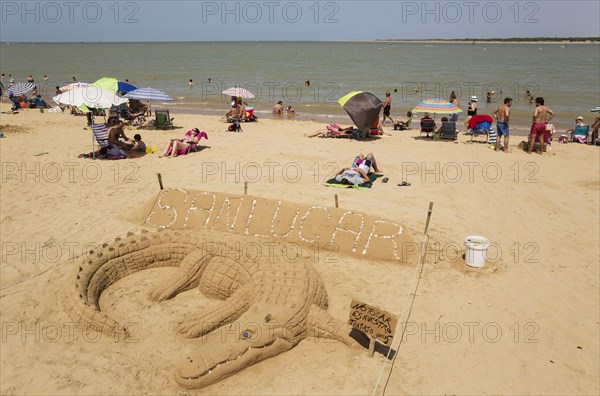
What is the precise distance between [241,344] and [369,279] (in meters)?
2.83

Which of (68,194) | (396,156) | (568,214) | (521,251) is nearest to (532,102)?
(396,156)

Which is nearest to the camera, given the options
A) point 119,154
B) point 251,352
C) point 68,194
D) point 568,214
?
point 251,352

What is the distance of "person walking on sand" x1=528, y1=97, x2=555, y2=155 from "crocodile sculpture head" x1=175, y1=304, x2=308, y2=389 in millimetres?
12150

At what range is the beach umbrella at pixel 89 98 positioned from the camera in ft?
44.1

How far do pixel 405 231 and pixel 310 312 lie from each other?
2923 millimetres

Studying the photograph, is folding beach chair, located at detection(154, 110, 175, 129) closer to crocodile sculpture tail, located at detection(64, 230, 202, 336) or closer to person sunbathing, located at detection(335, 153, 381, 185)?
person sunbathing, located at detection(335, 153, 381, 185)

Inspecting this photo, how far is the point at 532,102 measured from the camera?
1083 inches

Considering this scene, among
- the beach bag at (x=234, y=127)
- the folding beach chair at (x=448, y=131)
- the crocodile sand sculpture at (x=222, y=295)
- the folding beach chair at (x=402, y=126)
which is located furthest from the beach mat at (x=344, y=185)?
the folding beach chair at (x=402, y=126)

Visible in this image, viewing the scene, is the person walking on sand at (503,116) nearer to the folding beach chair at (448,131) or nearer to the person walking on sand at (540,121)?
the person walking on sand at (540,121)

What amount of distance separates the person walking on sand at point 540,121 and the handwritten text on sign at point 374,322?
11.8 meters

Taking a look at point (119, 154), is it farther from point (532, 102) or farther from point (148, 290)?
point (532, 102)

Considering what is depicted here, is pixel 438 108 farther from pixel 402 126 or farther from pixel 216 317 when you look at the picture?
pixel 216 317

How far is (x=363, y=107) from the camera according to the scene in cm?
1644

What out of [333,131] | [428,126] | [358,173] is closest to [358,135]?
[333,131]
